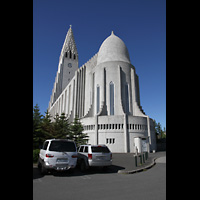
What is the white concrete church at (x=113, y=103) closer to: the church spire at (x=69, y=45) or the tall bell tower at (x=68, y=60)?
the tall bell tower at (x=68, y=60)

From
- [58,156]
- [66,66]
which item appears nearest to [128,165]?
[58,156]

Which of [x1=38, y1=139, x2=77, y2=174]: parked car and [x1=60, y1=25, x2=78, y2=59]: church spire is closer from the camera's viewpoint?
[x1=38, y1=139, x2=77, y2=174]: parked car

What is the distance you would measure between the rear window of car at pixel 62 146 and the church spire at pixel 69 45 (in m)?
92.8

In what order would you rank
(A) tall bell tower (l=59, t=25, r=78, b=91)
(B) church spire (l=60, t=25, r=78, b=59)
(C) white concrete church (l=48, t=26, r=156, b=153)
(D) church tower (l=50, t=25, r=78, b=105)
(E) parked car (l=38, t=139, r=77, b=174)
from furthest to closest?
(B) church spire (l=60, t=25, r=78, b=59) < (A) tall bell tower (l=59, t=25, r=78, b=91) < (D) church tower (l=50, t=25, r=78, b=105) < (C) white concrete church (l=48, t=26, r=156, b=153) < (E) parked car (l=38, t=139, r=77, b=174)

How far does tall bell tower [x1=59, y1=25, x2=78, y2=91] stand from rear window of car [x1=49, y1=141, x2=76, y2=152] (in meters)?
80.1

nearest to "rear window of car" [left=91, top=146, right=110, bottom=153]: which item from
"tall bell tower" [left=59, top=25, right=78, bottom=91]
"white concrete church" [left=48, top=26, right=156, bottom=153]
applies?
"white concrete church" [left=48, top=26, right=156, bottom=153]

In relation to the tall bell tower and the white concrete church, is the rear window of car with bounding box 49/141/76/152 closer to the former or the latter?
the white concrete church

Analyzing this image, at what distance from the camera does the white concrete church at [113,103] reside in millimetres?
31375

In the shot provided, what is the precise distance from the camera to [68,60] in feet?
307

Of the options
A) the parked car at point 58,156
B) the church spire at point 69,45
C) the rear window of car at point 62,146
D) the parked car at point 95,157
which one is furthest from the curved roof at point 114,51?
the church spire at point 69,45

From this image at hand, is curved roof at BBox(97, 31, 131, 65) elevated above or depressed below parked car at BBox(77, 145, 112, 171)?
above

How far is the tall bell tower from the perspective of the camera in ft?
290
